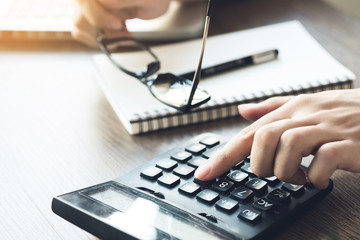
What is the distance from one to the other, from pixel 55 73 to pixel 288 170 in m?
0.50

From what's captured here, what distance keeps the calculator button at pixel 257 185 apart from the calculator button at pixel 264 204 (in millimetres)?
15

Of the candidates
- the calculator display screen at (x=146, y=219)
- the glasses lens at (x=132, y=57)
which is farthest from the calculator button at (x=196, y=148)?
the glasses lens at (x=132, y=57)

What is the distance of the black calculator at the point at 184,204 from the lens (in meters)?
0.45

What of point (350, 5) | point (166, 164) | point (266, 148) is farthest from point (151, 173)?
point (350, 5)

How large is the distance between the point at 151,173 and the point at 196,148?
72 millimetres

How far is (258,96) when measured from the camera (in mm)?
698

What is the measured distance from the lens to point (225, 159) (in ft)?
1.71

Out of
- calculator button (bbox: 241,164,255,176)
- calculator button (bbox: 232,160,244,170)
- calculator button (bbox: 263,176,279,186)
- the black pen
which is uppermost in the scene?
the black pen

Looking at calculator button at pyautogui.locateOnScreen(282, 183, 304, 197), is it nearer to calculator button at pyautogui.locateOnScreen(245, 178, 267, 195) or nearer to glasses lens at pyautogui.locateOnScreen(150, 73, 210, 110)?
calculator button at pyautogui.locateOnScreen(245, 178, 267, 195)

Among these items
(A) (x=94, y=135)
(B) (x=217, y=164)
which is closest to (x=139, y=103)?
(A) (x=94, y=135)

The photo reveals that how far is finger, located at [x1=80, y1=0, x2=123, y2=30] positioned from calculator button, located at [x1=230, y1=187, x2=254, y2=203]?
482 mm

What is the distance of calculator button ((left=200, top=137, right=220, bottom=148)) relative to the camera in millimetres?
591

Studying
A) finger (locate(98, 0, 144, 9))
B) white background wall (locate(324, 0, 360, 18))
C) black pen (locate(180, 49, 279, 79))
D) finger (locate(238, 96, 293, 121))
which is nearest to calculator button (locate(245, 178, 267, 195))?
finger (locate(238, 96, 293, 121))

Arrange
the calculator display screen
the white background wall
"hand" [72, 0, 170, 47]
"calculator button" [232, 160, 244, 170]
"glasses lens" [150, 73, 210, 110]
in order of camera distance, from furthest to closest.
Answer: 1. the white background wall
2. "hand" [72, 0, 170, 47]
3. "glasses lens" [150, 73, 210, 110]
4. "calculator button" [232, 160, 244, 170]
5. the calculator display screen
